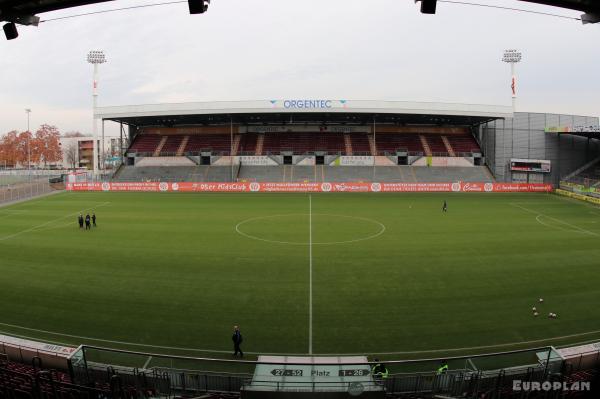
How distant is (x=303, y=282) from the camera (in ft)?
62.7

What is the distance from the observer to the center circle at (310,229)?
2773 centimetres

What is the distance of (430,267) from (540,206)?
29.5 meters

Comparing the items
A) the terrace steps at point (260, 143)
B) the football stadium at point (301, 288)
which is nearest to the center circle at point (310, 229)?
the football stadium at point (301, 288)

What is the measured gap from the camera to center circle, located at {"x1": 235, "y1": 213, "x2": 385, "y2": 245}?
2773 centimetres

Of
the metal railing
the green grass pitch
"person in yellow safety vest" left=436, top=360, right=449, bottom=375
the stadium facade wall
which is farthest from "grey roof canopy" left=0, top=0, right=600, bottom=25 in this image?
the stadium facade wall

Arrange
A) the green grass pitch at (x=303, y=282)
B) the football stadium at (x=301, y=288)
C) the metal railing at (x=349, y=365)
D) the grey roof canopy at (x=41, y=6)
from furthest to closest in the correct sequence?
the green grass pitch at (x=303, y=282), the grey roof canopy at (x=41, y=6), the football stadium at (x=301, y=288), the metal railing at (x=349, y=365)

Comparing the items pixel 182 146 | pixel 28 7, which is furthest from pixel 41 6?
pixel 182 146

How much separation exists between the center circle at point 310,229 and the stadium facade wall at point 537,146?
4137 centimetres

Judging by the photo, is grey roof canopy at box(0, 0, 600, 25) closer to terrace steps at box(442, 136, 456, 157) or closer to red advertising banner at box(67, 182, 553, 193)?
red advertising banner at box(67, 182, 553, 193)

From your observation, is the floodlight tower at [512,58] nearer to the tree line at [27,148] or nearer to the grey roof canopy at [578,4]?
the grey roof canopy at [578,4]

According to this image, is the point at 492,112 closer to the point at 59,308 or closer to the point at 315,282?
the point at 315,282

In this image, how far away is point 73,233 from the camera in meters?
30.1

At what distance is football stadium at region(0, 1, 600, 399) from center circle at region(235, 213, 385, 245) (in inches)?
10.4

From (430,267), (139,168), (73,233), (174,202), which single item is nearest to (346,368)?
(430,267)
